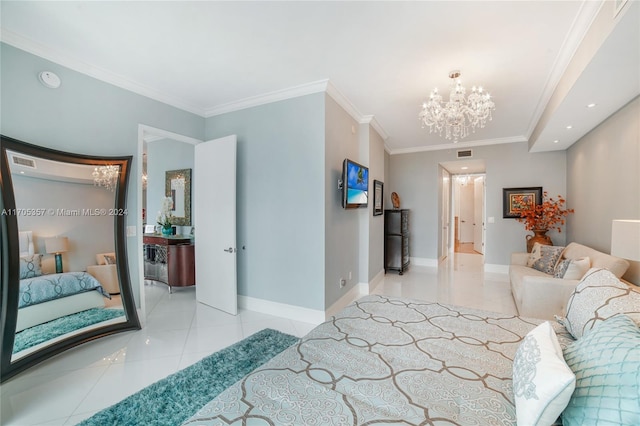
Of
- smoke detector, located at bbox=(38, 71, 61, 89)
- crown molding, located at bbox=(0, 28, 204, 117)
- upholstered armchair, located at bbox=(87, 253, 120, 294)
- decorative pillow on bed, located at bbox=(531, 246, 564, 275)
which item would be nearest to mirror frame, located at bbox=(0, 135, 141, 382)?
upholstered armchair, located at bbox=(87, 253, 120, 294)

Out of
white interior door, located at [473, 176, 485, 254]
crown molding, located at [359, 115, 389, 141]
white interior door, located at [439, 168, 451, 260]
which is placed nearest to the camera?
crown molding, located at [359, 115, 389, 141]

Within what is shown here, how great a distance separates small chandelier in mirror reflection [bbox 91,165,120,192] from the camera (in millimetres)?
2723

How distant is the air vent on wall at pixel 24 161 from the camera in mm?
2193

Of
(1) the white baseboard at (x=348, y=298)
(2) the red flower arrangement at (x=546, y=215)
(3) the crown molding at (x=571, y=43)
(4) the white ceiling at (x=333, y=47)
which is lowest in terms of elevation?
(1) the white baseboard at (x=348, y=298)

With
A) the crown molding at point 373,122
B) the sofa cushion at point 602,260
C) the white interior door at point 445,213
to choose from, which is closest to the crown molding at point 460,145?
the white interior door at point 445,213

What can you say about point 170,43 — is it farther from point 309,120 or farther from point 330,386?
point 330,386

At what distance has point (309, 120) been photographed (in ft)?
10.5

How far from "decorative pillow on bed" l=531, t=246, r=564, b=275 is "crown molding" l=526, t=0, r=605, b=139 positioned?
2.01 metres

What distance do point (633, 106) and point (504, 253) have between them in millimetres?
3595

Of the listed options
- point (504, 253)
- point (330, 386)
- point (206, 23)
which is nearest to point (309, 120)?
point (206, 23)

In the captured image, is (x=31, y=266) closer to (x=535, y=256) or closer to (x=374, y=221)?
(x=374, y=221)

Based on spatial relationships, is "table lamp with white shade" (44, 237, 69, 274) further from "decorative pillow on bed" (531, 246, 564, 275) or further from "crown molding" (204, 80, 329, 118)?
"decorative pillow on bed" (531, 246, 564, 275)

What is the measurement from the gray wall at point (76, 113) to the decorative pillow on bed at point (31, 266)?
772 mm

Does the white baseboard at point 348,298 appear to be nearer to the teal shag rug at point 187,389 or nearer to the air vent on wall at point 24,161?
the teal shag rug at point 187,389
